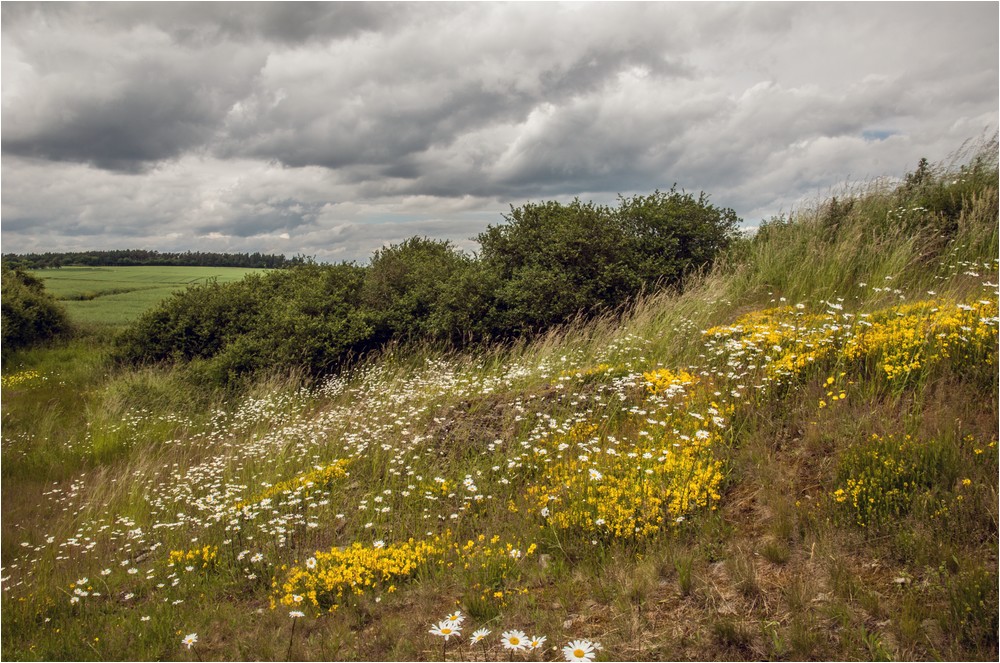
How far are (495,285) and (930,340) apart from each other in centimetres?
834

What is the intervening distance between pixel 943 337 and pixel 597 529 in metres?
3.71

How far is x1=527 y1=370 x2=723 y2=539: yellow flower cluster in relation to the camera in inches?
157

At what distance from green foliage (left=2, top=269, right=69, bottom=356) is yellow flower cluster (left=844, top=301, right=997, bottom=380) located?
87.9 feet

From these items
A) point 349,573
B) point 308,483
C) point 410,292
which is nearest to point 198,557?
point 308,483

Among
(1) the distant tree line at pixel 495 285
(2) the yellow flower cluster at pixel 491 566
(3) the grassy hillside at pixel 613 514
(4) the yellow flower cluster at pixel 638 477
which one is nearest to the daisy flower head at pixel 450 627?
(3) the grassy hillside at pixel 613 514

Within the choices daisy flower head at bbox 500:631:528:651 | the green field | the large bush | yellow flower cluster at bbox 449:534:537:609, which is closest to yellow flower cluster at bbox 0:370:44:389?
the green field

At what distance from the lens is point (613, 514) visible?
13.2 feet

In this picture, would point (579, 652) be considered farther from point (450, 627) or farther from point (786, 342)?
point (786, 342)

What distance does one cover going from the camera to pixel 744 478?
4371mm

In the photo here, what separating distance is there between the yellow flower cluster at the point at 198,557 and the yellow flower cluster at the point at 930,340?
19.8 ft

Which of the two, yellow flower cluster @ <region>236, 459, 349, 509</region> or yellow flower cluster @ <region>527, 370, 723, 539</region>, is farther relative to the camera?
yellow flower cluster @ <region>236, 459, 349, 509</region>

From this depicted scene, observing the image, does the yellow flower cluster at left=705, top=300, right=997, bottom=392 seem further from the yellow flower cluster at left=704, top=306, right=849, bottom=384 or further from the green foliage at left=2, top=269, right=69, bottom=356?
the green foliage at left=2, top=269, right=69, bottom=356

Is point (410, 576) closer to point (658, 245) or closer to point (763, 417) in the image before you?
point (763, 417)

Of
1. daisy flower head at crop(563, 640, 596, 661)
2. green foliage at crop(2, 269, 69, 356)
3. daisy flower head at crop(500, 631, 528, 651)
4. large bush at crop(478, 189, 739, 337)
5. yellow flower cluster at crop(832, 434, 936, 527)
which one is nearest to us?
daisy flower head at crop(563, 640, 596, 661)
